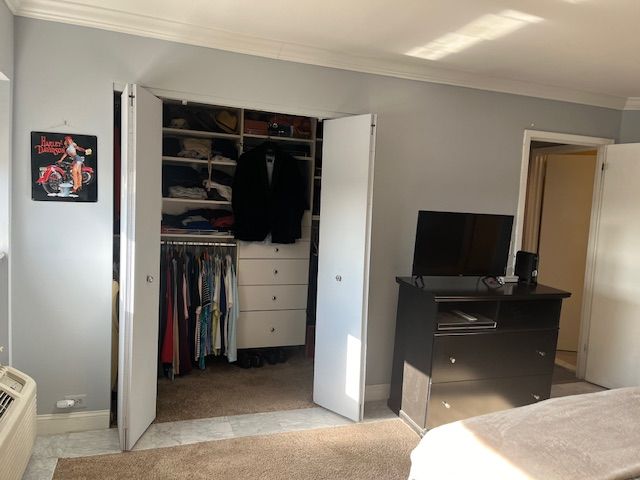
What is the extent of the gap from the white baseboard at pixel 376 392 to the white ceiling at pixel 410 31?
2.21 meters

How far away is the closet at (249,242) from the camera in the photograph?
2535 millimetres

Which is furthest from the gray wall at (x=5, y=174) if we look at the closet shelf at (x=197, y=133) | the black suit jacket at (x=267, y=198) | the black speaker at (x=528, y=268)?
the black speaker at (x=528, y=268)

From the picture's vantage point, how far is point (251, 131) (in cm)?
393

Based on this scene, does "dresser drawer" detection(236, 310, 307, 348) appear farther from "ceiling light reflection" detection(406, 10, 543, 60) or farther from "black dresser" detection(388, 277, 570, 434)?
"ceiling light reflection" detection(406, 10, 543, 60)

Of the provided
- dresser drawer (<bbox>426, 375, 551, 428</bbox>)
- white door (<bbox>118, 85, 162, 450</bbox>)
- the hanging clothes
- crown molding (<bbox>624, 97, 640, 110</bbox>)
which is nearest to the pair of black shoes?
the hanging clothes

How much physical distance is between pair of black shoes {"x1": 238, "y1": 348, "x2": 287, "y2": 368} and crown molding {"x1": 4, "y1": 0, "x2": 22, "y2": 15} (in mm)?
2778

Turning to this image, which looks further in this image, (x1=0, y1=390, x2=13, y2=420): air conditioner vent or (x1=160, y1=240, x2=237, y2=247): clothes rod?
(x1=160, y1=240, x2=237, y2=247): clothes rod

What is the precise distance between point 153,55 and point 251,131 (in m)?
1.26

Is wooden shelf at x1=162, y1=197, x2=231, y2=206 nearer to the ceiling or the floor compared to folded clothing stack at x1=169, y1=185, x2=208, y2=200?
nearer to the floor

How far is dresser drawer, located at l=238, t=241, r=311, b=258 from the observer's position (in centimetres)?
391

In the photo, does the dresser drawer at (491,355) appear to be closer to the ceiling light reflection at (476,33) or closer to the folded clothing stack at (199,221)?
the ceiling light reflection at (476,33)

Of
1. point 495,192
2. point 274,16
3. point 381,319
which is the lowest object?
point 381,319

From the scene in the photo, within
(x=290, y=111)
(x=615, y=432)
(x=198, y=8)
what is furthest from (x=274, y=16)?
(x=615, y=432)

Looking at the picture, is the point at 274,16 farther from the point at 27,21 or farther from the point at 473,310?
the point at 473,310
